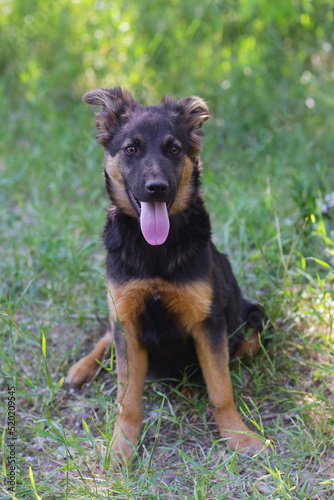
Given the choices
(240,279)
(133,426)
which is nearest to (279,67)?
(240,279)

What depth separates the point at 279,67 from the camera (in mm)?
6699

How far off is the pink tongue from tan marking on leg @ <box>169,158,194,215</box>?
0.58 feet

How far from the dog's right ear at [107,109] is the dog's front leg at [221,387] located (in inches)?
50.7

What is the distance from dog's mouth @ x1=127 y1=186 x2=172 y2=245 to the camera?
2.78 meters

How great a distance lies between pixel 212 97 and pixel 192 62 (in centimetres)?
74

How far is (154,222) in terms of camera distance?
2809 millimetres

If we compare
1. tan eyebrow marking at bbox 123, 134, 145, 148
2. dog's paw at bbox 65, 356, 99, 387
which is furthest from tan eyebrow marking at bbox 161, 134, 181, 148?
dog's paw at bbox 65, 356, 99, 387

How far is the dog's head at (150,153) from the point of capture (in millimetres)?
2777

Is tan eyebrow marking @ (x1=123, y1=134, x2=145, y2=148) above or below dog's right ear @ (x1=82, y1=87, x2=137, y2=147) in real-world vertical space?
below

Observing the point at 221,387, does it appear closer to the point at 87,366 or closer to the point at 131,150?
the point at 87,366

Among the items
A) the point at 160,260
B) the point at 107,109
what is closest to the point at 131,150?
the point at 107,109

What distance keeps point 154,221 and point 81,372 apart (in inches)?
53.5

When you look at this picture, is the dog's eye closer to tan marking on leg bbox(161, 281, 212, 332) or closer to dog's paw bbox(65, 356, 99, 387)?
tan marking on leg bbox(161, 281, 212, 332)

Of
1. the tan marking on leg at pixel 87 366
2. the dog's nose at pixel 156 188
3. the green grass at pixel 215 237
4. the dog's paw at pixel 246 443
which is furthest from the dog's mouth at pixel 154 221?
the dog's paw at pixel 246 443
